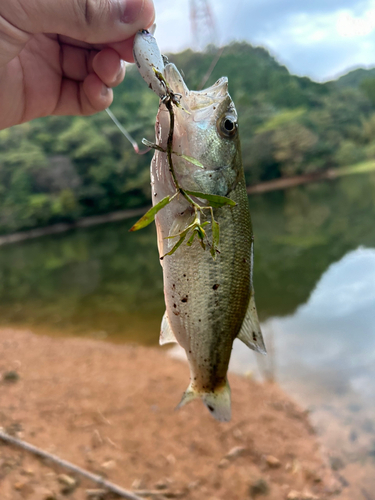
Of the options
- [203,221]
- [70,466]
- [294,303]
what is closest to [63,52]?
[203,221]

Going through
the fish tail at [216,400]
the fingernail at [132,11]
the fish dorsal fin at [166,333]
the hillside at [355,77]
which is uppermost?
the hillside at [355,77]

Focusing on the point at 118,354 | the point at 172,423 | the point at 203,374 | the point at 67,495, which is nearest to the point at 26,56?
the point at 203,374

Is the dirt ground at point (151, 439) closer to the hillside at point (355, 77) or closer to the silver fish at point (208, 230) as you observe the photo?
the silver fish at point (208, 230)

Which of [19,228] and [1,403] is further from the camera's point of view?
[19,228]

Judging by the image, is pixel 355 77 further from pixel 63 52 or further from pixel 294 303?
pixel 63 52

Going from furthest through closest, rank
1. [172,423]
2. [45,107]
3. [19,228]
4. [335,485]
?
[19,228] → [172,423] → [335,485] → [45,107]

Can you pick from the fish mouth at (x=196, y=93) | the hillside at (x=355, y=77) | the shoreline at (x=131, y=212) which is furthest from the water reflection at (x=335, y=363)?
the hillside at (x=355, y=77)

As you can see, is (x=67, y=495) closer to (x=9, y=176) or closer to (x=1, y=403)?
(x=1, y=403)
